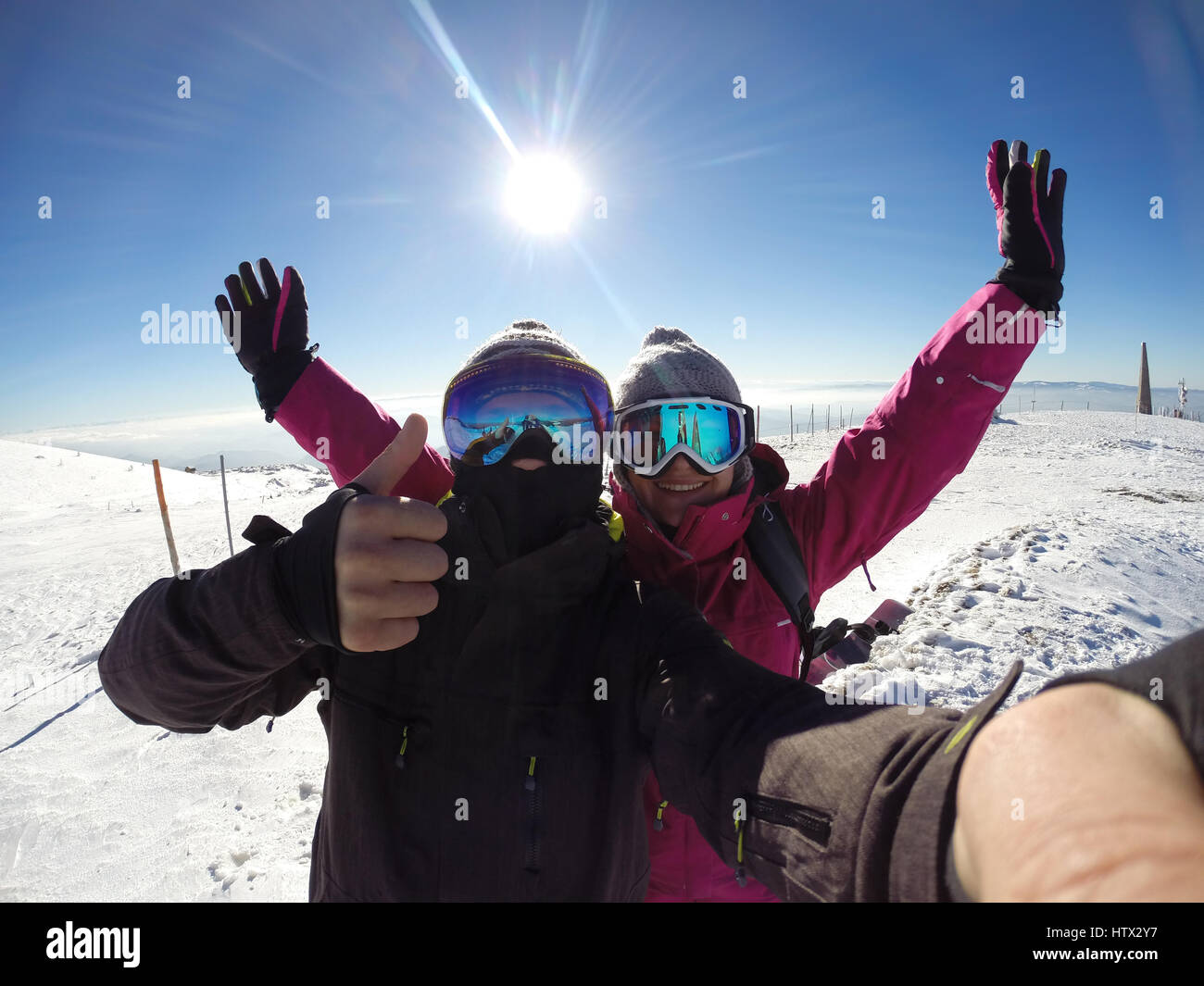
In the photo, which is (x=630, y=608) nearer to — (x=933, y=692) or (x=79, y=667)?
(x=933, y=692)

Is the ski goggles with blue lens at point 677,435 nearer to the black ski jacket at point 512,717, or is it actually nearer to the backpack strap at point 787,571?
the backpack strap at point 787,571

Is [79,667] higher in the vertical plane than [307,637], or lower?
lower

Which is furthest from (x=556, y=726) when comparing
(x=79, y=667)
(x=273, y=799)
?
(x=79, y=667)

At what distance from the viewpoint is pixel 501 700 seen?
1.32 metres

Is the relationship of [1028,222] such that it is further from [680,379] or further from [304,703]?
[304,703]

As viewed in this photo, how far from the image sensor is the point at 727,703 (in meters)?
1.14

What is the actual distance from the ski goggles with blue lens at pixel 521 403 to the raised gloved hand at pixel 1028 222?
2.00 meters

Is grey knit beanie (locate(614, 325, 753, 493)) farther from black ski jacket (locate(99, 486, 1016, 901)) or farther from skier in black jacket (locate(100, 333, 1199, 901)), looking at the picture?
black ski jacket (locate(99, 486, 1016, 901))

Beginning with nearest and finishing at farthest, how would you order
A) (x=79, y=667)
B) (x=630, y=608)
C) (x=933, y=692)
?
(x=630, y=608) → (x=933, y=692) → (x=79, y=667)

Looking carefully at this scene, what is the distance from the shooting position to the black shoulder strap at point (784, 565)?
6.24 ft

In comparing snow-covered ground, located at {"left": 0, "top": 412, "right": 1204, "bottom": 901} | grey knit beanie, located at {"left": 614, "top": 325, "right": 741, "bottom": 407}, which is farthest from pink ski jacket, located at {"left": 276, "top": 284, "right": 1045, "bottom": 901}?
snow-covered ground, located at {"left": 0, "top": 412, "right": 1204, "bottom": 901}

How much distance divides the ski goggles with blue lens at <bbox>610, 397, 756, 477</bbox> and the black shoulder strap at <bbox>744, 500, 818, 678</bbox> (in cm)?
34

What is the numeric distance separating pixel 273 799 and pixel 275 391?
287 cm

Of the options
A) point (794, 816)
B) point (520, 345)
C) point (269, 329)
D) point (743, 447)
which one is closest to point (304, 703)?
point (269, 329)
